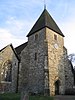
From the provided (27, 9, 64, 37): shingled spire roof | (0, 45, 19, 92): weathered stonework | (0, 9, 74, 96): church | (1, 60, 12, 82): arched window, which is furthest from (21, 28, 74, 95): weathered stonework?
(1, 60, 12, 82): arched window

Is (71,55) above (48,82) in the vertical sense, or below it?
above

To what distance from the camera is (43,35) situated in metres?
29.2

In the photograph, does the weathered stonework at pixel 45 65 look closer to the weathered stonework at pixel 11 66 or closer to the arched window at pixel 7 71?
the weathered stonework at pixel 11 66

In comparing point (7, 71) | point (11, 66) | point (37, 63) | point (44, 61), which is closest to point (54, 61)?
point (44, 61)

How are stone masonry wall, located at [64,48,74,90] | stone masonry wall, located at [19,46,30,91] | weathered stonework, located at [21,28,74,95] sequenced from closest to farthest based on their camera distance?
weathered stonework, located at [21,28,74,95], stone masonry wall, located at [19,46,30,91], stone masonry wall, located at [64,48,74,90]

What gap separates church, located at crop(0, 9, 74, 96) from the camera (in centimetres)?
2686

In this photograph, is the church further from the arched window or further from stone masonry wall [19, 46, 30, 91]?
the arched window

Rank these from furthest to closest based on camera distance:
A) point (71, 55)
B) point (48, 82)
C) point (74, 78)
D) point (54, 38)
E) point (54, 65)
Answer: point (71, 55), point (74, 78), point (54, 38), point (54, 65), point (48, 82)

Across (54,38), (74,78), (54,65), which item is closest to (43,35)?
(54,38)

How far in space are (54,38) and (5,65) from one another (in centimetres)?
974

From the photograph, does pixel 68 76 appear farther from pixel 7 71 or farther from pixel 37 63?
pixel 7 71

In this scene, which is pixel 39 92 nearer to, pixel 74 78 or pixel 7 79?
pixel 7 79

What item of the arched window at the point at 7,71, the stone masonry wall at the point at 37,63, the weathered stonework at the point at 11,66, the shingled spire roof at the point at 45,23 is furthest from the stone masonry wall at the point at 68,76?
the arched window at the point at 7,71

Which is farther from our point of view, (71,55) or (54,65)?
(71,55)
